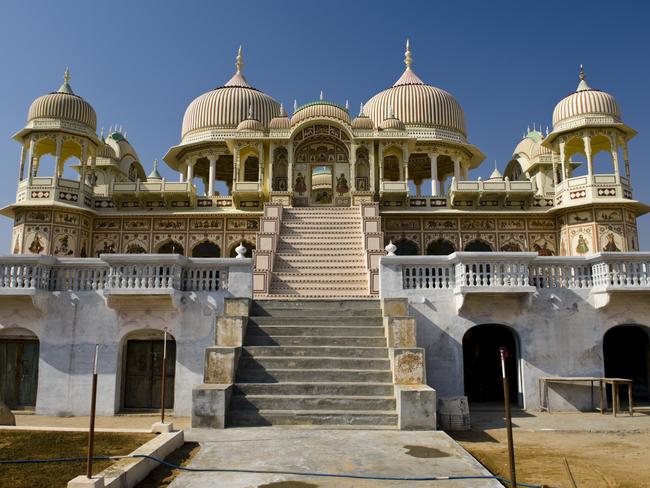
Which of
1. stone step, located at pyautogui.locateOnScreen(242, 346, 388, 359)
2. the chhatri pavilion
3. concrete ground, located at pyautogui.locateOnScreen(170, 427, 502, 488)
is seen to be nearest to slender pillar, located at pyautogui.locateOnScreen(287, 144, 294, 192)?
the chhatri pavilion

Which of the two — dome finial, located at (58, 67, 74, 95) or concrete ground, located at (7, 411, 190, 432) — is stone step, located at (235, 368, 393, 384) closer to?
concrete ground, located at (7, 411, 190, 432)

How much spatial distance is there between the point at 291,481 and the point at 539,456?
413 cm

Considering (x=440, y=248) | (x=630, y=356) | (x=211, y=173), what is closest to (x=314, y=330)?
(x=630, y=356)

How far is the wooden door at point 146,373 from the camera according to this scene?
13.7 meters

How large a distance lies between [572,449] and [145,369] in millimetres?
9994

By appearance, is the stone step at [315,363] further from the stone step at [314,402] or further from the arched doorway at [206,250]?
the arched doorway at [206,250]

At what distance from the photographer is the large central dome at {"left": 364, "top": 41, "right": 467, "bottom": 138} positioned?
1314 inches

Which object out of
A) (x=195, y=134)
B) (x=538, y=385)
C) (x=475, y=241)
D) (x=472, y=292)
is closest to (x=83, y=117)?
(x=195, y=134)

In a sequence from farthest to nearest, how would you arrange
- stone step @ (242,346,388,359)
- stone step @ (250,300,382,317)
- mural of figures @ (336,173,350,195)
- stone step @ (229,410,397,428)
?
mural of figures @ (336,173,350,195), stone step @ (250,300,382,317), stone step @ (242,346,388,359), stone step @ (229,410,397,428)

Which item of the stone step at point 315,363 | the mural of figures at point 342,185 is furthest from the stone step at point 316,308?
the mural of figures at point 342,185

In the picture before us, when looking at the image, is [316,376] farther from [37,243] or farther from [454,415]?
[37,243]

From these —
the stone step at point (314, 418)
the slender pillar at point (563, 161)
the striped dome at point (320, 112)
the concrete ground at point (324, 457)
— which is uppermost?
the striped dome at point (320, 112)

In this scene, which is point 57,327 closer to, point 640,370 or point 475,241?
point 640,370

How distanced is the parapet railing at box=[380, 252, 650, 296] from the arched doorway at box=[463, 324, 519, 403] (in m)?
2.13
